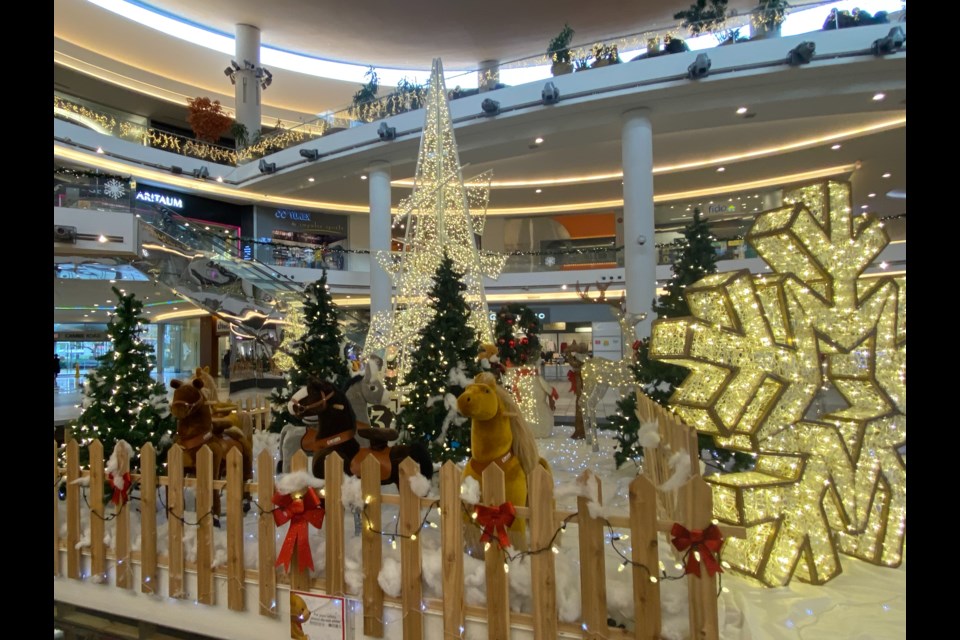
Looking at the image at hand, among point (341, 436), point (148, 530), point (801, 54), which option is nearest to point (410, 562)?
point (341, 436)

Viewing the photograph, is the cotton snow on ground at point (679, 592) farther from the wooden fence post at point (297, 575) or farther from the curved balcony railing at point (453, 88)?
the curved balcony railing at point (453, 88)

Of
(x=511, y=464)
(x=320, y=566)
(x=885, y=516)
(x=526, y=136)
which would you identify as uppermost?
(x=526, y=136)

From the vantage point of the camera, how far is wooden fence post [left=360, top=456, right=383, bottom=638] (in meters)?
2.45

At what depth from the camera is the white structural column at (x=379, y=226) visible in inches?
499

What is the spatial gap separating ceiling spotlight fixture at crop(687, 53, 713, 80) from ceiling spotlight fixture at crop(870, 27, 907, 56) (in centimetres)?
250

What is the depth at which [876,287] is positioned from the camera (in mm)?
2654

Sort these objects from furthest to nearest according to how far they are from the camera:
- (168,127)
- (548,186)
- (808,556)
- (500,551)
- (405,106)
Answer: (168,127)
(548,186)
(405,106)
(808,556)
(500,551)

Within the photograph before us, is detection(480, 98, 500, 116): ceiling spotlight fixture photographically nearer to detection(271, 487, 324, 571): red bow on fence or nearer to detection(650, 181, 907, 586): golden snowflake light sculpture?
detection(650, 181, 907, 586): golden snowflake light sculpture

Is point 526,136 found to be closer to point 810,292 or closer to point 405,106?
point 405,106

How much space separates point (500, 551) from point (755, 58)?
996 cm

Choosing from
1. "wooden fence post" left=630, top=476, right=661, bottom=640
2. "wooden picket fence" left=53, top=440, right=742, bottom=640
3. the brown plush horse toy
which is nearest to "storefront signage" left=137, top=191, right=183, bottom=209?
the brown plush horse toy
